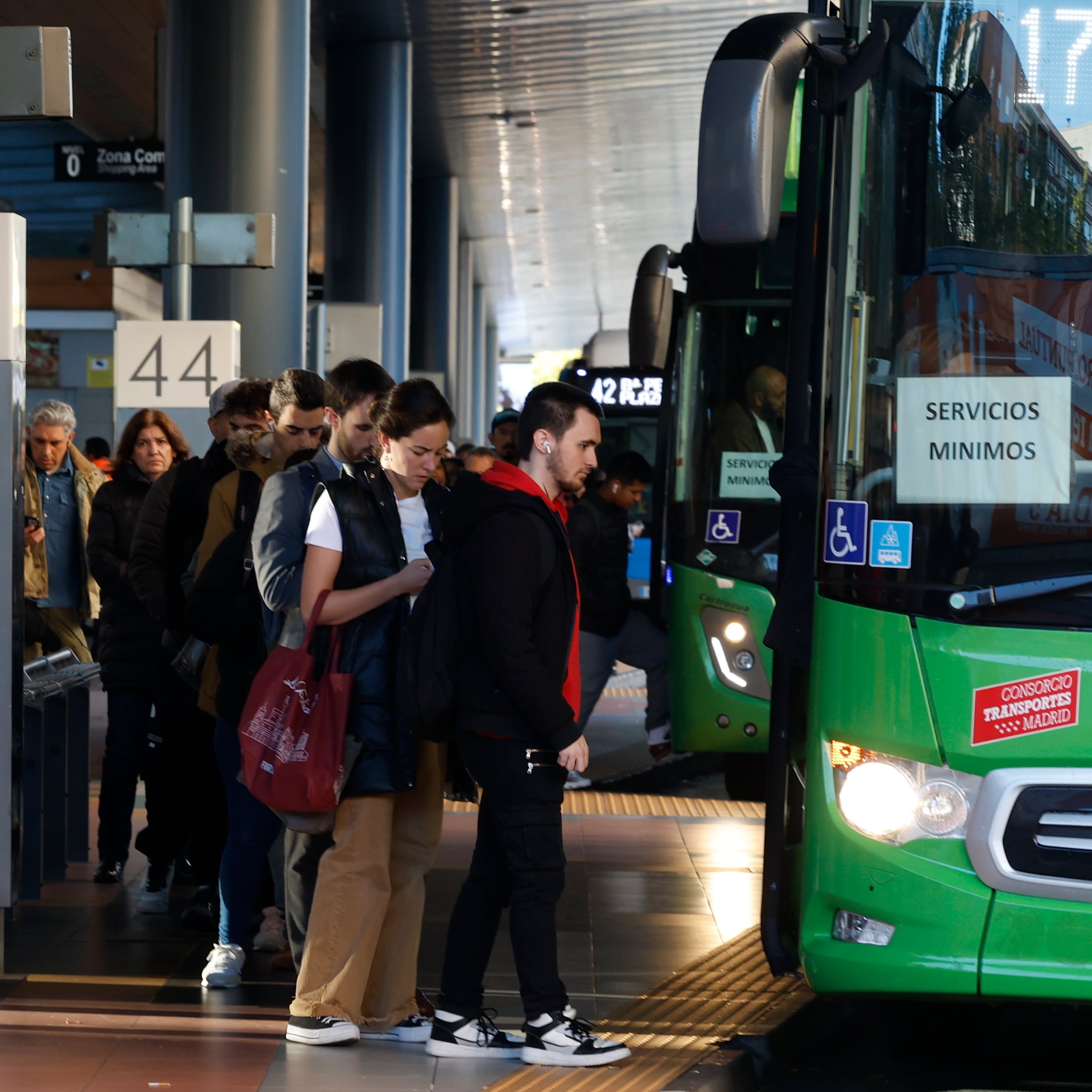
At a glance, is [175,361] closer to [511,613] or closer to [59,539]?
[59,539]

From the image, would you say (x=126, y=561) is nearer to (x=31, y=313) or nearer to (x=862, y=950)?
(x=862, y=950)

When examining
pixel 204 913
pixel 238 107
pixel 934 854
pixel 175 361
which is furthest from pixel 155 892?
pixel 238 107

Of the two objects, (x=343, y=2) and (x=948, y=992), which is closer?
(x=948, y=992)

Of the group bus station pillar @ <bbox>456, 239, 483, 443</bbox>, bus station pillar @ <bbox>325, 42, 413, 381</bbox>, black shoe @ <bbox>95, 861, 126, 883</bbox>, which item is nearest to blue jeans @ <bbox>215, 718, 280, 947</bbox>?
black shoe @ <bbox>95, 861, 126, 883</bbox>

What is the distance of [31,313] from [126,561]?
23.8m

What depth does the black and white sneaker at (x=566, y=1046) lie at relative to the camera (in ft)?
14.5

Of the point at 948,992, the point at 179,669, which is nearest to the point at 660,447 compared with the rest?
the point at 179,669

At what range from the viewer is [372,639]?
4.59 m

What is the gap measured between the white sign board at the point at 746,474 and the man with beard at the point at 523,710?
4.12 metres

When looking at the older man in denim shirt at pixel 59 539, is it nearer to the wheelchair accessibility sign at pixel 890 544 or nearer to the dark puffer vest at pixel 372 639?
the dark puffer vest at pixel 372 639

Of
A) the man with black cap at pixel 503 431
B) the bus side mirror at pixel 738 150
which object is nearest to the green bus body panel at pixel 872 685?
the bus side mirror at pixel 738 150

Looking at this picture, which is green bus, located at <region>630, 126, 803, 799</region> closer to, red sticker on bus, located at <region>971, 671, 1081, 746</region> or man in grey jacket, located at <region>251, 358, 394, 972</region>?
man in grey jacket, located at <region>251, 358, 394, 972</region>

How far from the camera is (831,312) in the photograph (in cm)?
436

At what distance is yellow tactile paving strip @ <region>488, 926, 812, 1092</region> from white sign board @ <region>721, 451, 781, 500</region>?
3100 mm
